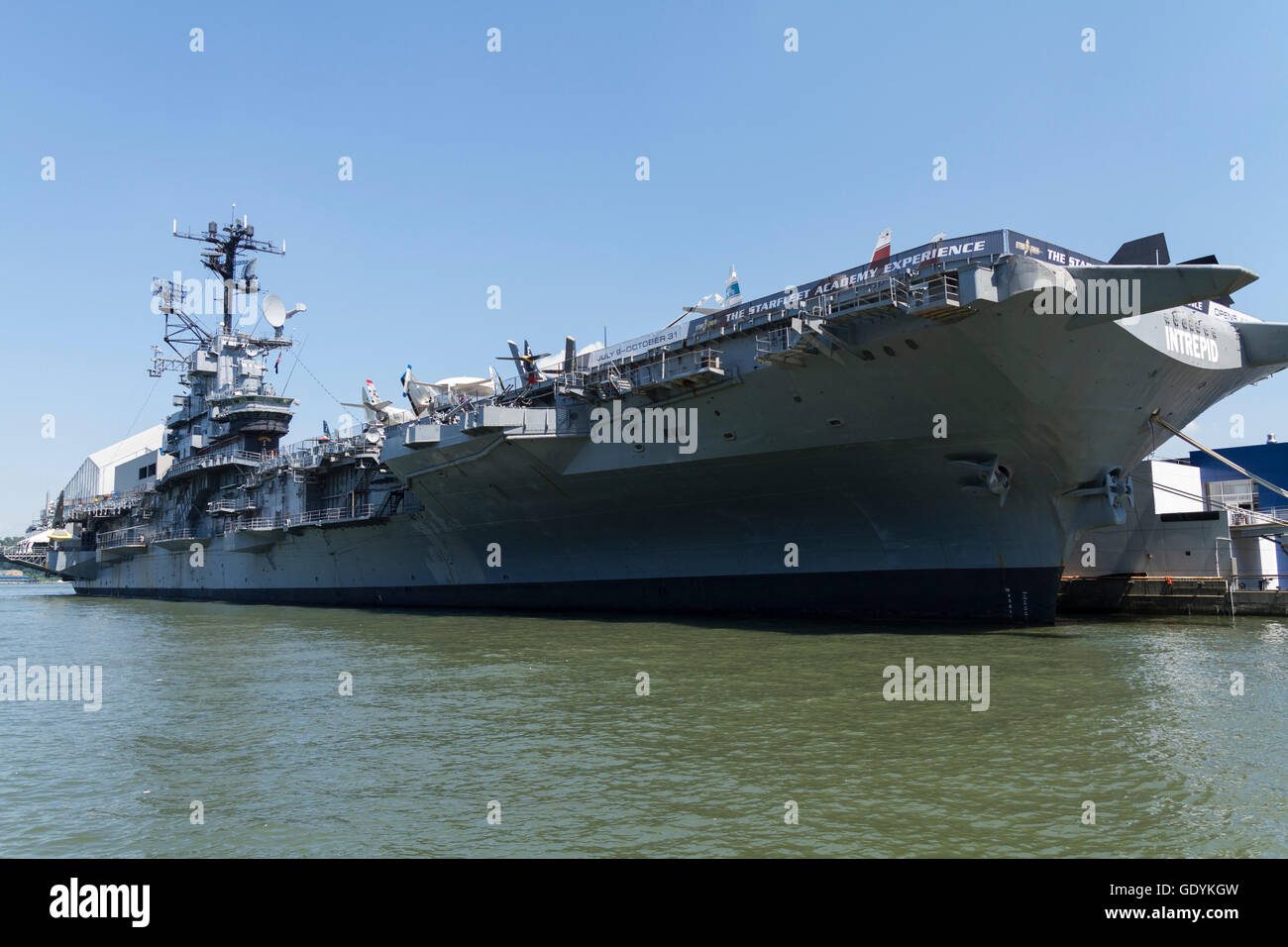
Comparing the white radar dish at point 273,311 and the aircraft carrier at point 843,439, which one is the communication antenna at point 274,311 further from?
the aircraft carrier at point 843,439

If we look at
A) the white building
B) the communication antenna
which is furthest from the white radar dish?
the white building

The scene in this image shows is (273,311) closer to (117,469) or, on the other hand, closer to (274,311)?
(274,311)

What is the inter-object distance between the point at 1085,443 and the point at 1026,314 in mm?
3481

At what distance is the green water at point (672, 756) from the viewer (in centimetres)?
556

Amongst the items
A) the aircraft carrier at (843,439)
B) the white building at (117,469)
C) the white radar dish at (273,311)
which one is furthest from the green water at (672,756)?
the white building at (117,469)

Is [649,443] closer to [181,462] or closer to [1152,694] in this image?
[1152,694]

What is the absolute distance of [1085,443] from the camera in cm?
1552

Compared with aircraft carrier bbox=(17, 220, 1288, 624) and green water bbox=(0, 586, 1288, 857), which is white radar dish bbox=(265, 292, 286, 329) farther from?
green water bbox=(0, 586, 1288, 857)

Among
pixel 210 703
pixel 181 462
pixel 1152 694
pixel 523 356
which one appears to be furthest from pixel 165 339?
pixel 1152 694

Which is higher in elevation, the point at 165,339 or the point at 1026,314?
the point at 165,339

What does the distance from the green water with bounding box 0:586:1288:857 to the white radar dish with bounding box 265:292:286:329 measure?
2641 cm

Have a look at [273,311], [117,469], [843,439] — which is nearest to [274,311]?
[273,311]

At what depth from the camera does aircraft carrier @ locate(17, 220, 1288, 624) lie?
1400 centimetres
